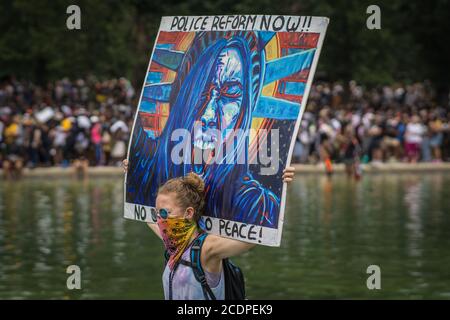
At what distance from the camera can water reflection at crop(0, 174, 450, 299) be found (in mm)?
17828

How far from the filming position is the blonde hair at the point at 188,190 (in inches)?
289

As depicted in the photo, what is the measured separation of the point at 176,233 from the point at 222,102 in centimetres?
86

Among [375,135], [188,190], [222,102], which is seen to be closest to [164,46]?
[222,102]

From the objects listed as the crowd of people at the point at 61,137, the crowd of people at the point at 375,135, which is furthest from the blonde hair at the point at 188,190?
the crowd of people at the point at 375,135

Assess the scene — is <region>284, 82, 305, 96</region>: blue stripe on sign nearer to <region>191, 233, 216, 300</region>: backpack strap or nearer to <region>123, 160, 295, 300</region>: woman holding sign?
<region>123, 160, 295, 300</region>: woman holding sign

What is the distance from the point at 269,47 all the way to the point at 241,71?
0.83 feet

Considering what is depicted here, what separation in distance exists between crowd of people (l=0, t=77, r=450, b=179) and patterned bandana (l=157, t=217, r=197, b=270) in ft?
100

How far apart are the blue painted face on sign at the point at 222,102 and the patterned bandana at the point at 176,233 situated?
0.53 m

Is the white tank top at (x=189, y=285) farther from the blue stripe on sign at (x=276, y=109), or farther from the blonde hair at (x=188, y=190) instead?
the blue stripe on sign at (x=276, y=109)

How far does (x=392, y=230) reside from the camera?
25.0 metres

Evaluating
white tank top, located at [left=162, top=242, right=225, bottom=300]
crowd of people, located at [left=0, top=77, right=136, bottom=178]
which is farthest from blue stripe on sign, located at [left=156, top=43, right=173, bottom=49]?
crowd of people, located at [left=0, top=77, right=136, bottom=178]

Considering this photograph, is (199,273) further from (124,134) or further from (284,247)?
(124,134)

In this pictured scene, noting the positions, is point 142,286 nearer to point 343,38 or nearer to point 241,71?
point 241,71

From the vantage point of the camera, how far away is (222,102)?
7.77 metres
